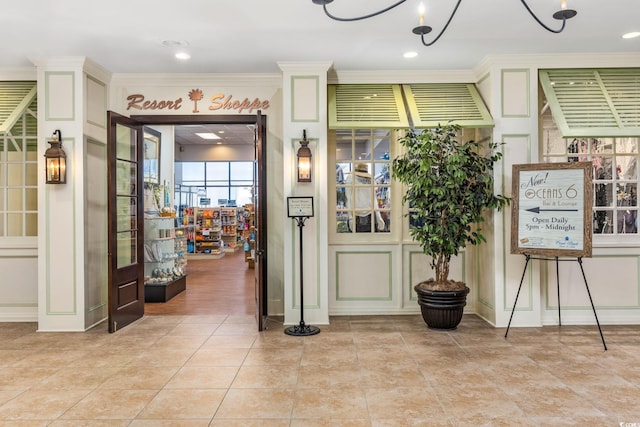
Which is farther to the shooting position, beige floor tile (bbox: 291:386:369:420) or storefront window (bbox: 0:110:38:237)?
storefront window (bbox: 0:110:38:237)

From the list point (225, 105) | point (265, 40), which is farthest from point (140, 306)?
point (265, 40)

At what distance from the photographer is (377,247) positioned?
17.6ft

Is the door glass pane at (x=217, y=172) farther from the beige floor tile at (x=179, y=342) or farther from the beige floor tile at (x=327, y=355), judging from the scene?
the beige floor tile at (x=327, y=355)

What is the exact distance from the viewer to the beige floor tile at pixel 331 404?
108 inches

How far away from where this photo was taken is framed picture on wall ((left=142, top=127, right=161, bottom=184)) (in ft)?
23.0

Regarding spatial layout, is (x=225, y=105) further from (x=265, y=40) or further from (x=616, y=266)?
(x=616, y=266)

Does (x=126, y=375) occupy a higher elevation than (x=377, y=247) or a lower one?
lower

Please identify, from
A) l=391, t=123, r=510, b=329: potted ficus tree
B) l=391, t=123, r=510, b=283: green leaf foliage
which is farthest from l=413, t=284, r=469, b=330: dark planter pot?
l=391, t=123, r=510, b=283: green leaf foliage

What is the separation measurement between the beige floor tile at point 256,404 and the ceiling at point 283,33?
2936 mm

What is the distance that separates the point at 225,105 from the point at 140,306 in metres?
2.60

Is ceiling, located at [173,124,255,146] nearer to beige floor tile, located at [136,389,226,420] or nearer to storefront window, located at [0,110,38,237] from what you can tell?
storefront window, located at [0,110,38,237]

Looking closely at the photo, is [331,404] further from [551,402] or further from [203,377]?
[551,402]

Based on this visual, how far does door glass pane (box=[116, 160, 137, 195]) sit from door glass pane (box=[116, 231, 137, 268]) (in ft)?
1.56

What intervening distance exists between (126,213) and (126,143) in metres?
0.80
